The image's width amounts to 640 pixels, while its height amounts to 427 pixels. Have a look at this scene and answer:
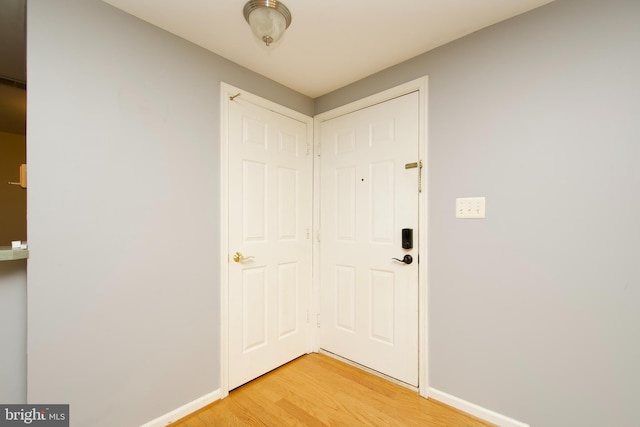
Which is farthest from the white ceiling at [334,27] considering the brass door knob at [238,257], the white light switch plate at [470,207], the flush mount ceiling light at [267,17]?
the brass door knob at [238,257]

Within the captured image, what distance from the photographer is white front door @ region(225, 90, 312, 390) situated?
1.92 metres

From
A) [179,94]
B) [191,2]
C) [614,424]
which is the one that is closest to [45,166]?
[179,94]

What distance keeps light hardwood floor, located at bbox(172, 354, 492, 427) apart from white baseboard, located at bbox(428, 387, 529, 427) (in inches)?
1.2

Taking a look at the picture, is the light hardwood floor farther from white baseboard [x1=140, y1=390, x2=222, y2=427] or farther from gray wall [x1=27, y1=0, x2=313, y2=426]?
gray wall [x1=27, y1=0, x2=313, y2=426]

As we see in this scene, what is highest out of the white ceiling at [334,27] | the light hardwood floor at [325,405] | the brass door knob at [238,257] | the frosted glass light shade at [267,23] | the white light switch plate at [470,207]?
the white ceiling at [334,27]

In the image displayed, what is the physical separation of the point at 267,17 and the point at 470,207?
5.11 feet

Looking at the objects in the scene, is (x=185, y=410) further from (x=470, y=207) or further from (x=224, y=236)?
(x=470, y=207)

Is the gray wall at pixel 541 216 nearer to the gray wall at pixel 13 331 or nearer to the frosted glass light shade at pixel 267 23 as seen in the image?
the frosted glass light shade at pixel 267 23

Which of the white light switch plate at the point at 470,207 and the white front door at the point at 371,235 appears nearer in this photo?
the white light switch plate at the point at 470,207

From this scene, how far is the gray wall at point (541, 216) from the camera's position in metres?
1.24

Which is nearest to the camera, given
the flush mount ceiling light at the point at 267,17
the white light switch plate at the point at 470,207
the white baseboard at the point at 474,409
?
the flush mount ceiling light at the point at 267,17

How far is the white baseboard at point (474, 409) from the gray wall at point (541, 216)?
33 millimetres

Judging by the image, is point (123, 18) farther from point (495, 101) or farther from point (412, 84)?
point (495, 101)

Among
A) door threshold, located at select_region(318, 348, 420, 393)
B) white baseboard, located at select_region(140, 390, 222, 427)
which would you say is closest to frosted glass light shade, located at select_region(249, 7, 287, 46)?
white baseboard, located at select_region(140, 390, 222, 427)
